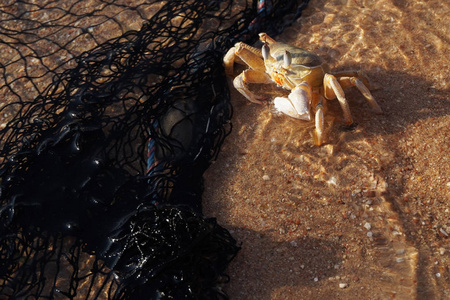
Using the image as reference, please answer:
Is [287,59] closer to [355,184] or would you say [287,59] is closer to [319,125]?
[319,125]

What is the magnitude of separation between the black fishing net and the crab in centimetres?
31

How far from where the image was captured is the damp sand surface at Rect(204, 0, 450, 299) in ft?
10.7

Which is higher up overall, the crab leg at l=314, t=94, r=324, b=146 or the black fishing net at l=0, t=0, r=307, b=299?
the black fishing net at l=0, t=0, r=307, b=299

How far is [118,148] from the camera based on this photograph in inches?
159

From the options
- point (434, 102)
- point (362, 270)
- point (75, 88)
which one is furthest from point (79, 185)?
point (434, 102)

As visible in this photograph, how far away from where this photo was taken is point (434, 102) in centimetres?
418

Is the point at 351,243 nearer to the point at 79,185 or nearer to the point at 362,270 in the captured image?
the point at 362,270

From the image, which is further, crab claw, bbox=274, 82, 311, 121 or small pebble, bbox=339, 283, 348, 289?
crab claw, bbox=274, 82, 311, 121

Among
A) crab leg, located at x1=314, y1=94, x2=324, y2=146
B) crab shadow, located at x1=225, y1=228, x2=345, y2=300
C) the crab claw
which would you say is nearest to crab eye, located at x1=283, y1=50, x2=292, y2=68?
the crab claw

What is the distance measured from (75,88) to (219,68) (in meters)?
1.44

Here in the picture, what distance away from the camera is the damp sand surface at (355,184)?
129 inches

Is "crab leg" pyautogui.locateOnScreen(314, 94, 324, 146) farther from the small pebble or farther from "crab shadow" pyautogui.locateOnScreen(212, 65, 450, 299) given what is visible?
the small pebble

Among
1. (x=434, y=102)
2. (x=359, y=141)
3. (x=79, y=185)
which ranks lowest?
(x=434, y=102)

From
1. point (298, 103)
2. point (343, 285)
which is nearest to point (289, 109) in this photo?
point (298, 103)
